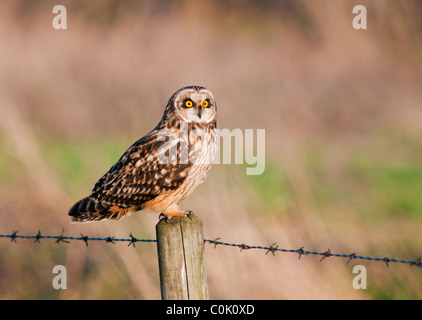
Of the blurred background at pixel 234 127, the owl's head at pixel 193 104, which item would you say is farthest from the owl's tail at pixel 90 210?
the blurred background at pixel 234 127

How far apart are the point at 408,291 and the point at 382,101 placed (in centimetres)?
767

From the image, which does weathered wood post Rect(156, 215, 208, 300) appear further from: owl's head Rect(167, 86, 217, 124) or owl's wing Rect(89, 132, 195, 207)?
owl's head Rect(167, 86, 217, 124)

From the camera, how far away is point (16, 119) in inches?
324

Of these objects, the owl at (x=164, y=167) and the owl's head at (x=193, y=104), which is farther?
the owl's head at (x=193, y=104)

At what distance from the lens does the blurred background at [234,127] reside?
21.9 feet

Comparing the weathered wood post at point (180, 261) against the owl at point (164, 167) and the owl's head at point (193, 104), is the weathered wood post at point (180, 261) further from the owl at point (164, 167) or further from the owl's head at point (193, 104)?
the owl's head at point (193, 104)

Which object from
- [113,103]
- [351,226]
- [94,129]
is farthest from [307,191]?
[94,129]

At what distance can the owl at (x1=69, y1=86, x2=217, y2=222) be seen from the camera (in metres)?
A: 4.75

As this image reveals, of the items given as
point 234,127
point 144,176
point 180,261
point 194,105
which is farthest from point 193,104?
point 234,127

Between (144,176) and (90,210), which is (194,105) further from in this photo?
(90,210)

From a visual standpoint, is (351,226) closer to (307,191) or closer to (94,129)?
(307,191)

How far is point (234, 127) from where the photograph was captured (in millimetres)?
8219

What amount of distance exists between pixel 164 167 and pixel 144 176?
0.16 m

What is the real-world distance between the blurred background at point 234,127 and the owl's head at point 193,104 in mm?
1707
